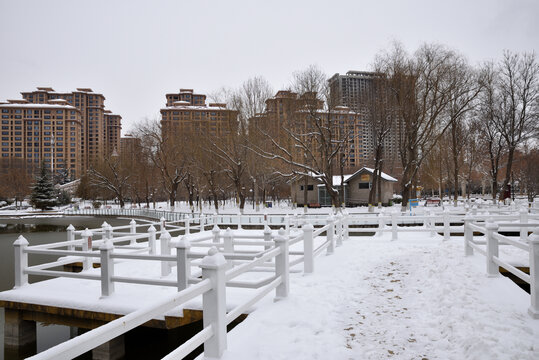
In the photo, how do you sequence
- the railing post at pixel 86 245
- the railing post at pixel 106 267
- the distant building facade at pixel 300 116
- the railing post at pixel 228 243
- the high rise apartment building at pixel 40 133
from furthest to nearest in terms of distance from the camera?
1. the high rise apartment building at pixel 40 133
2. the distant building facade at pixel 300 116
3. the railing post at pixel 86 245
4. the railing post at pixel 228 243
5. the railing post at pixel 106 267

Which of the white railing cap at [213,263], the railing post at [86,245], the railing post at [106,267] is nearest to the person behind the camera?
the white railing cap at [213,263]

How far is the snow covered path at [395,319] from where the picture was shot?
420cm

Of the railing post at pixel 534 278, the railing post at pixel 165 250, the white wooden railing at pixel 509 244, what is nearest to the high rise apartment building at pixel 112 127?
the railing post at pixel 165 250

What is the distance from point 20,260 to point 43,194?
67341 millimetres

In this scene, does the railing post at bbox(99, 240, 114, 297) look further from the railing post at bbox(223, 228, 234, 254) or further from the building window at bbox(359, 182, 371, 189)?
the building window at bbox(359, 182, 371, 189)

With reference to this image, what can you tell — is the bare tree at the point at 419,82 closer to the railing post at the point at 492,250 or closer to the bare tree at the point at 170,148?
the railing post at the point at 492,250

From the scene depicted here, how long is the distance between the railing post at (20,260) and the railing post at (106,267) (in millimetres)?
2278

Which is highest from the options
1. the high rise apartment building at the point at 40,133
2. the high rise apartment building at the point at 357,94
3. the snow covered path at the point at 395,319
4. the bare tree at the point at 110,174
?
the high rise apartment building at the point at 40,133

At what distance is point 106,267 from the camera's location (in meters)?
7.27

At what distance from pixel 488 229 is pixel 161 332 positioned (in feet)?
28.2

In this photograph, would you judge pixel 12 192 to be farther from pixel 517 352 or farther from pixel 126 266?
pixel 517 352

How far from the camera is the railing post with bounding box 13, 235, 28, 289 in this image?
8.04 m

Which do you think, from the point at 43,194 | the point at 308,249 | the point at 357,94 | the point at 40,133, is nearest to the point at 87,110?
the point at 40,133

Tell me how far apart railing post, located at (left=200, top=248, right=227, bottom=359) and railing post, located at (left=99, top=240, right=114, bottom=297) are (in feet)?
14.0
